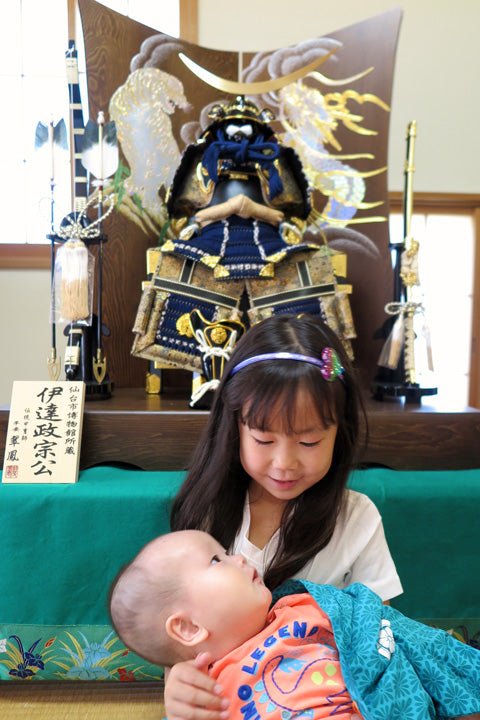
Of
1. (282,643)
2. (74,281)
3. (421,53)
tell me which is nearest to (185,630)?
(282,643)

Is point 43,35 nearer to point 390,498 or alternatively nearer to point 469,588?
point 390,498

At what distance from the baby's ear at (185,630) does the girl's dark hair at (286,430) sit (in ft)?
0.73

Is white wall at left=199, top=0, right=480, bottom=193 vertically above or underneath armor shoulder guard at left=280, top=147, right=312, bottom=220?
above

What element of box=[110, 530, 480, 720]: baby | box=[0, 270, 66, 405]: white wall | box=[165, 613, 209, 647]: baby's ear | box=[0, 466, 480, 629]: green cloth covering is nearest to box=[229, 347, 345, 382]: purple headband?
box=[110, 530, 480, 720]: baby

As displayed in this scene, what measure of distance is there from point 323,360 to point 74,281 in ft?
3.65

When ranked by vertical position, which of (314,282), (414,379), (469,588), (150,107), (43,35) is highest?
(43,35)

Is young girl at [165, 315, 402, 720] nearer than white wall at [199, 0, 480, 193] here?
Yes

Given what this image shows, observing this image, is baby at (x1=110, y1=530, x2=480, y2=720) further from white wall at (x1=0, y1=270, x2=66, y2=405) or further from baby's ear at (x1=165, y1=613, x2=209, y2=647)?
white wall at (x1=0, y1=270, x2=66, y2=405)

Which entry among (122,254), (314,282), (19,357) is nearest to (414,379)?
(314,282)

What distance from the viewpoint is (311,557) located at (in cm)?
110

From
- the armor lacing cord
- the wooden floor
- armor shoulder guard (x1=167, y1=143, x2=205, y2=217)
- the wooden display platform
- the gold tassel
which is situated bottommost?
the wooden floor

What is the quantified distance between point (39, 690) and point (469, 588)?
3.79 ft

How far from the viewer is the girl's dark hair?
1001 millimetres

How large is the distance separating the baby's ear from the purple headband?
43 centimetres
